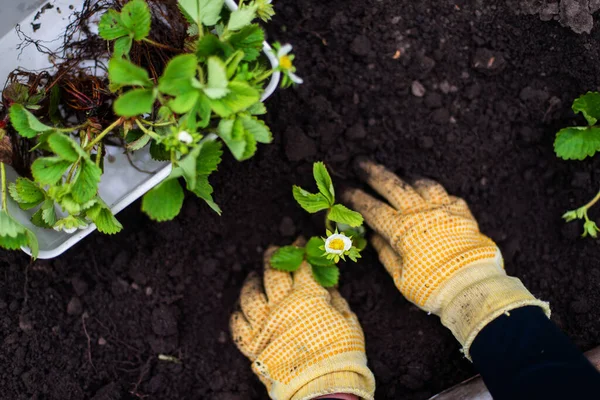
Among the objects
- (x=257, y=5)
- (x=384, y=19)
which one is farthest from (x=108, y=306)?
(x=384, y=19)

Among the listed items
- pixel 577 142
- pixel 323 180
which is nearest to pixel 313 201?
pixel 323 180

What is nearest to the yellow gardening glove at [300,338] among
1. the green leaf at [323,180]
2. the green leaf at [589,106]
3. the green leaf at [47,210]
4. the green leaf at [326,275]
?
the green leaf at [326,275]

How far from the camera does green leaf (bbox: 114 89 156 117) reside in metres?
1.14

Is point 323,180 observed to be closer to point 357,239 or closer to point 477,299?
point 357,239

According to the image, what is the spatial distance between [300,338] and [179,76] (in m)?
0.87

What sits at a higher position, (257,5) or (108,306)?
(257,5)

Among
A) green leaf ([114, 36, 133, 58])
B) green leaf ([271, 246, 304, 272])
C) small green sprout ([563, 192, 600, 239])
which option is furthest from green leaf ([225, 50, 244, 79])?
small green sprout ([563, 192, 600, 239])

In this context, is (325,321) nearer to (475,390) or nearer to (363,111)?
(475,390)

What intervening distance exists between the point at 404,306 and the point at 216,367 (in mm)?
648

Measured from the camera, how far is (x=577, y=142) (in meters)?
1.76

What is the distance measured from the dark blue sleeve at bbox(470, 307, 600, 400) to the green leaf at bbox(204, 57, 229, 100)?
3.17 feet

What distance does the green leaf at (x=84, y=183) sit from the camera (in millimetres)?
1253

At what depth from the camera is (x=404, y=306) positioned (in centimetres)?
189

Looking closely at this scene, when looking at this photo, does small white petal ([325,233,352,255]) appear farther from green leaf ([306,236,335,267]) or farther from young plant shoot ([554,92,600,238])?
young plant shoot ([554,92,600,238])
